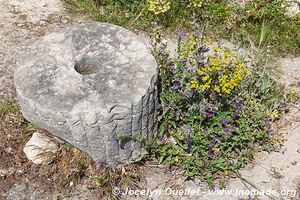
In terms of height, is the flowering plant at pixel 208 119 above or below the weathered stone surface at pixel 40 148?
above

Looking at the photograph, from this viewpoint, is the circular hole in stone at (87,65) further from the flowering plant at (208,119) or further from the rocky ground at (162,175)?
the rocky ground at (162,175)

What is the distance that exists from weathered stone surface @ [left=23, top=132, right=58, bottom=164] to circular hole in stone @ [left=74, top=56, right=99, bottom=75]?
2.48 ft

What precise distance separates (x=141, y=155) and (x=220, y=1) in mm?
2788

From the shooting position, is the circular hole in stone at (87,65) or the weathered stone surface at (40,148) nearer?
the circular hole in stone at (87,65)

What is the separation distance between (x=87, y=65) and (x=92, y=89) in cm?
40

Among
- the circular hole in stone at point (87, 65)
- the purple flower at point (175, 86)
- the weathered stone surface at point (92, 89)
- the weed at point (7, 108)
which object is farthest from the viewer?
the weed at point (7, 108)

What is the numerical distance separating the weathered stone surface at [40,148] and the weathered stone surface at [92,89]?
35 cm

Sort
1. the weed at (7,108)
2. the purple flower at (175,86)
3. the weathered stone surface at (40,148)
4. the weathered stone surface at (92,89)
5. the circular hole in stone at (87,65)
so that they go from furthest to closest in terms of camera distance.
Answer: the weed at (7,108) < the purple flower at (175,86) < the weathered stone surface at (40,148) < the circular hole in stone at (87,65) < the weathered stone surface at (92,89)

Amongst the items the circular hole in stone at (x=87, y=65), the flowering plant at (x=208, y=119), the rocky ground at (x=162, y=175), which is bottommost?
the rocky ground at (x=162, y=175)

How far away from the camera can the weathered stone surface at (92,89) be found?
3426mm

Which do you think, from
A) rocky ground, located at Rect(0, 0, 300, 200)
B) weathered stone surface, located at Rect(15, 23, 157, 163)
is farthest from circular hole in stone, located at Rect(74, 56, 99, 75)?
rocky ground, located at Rect(0, 0, 300, 200)

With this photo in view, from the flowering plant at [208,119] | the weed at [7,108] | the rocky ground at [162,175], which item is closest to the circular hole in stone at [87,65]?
the flowering plant at [208,119]

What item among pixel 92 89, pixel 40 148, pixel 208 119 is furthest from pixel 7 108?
pixel 208 119

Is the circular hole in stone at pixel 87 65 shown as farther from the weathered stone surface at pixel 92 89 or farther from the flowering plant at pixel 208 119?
the flowering plant at pixel 208 119
